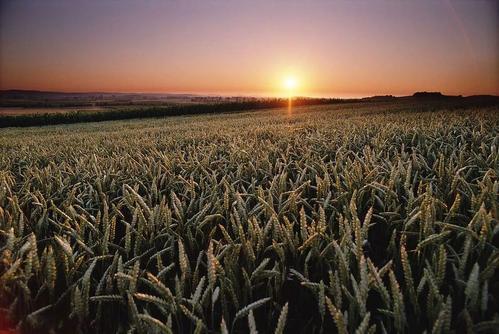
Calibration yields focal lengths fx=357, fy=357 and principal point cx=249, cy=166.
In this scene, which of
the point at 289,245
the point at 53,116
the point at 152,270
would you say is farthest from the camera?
the point at 53,116

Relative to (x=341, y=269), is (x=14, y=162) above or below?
below

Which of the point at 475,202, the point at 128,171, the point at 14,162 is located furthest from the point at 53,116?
the point at 475,202

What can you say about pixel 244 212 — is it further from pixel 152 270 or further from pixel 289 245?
pixel 152 270

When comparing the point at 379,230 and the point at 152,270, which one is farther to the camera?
the point at 379,230

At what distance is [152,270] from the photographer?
1.64 metres

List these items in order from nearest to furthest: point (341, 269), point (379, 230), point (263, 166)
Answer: point (341, 269)
point (379, 230)
point (263, 166)

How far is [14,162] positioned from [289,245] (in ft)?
15.7

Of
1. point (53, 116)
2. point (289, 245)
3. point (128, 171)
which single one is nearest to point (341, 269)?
point (289, 245)

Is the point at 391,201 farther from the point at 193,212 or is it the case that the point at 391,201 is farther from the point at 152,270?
the point at 152,270

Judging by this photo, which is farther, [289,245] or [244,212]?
[244,212]

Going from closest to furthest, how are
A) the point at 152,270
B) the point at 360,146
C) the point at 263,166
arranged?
the point at 152,270 → the point at 263,166 → the point at 360,146

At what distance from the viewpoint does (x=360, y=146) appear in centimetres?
459

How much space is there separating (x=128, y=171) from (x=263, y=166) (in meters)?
1.23

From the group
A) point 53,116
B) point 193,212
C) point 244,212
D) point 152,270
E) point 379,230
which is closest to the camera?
point 152,270
